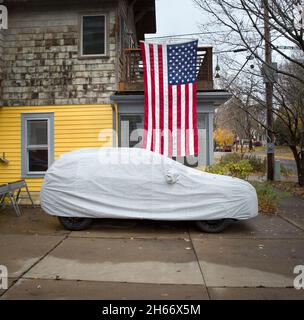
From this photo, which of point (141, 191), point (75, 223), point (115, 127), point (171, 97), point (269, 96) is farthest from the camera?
point (269, 96)

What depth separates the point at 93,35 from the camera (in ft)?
35.0

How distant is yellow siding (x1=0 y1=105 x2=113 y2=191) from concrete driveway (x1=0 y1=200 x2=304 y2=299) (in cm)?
275

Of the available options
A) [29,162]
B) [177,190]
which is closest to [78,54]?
[29,162]

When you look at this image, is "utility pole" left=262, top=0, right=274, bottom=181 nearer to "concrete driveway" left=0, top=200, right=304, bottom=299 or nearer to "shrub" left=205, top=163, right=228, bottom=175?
"shrub" left=205, top=163, right=228, bottom=175

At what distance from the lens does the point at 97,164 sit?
7492mm

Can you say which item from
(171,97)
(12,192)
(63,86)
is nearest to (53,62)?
(63,86)

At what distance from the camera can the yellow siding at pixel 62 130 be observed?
34.5 ft

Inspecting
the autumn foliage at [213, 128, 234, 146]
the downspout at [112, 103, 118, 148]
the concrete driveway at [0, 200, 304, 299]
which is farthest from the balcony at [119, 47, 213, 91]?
the autumn foliage at [213, 128, 234, 146]

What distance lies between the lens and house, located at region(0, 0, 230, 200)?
34.4 feet

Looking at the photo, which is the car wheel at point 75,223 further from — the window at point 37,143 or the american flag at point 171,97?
the window at point 37,143

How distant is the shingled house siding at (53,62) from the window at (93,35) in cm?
17

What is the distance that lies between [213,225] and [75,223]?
2.87 meters

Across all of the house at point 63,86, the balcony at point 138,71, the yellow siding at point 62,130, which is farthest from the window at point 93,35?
the yellow siding at point 62,130

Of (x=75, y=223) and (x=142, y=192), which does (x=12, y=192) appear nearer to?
(x=75, y=223)
